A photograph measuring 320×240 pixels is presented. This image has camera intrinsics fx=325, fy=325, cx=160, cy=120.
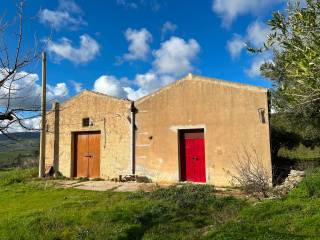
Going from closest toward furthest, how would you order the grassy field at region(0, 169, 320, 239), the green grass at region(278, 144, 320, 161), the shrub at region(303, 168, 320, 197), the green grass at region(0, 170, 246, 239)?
the grassy field at region(0, 169, 320, 239) < the green grass at region(0, 170, 246, 239) < the shrub at region(303, 168, 320, 197) < the green grass at region(278, 144, 320, 161)

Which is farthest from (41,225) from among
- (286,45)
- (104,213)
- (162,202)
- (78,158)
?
(78,158)

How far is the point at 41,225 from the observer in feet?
25.1

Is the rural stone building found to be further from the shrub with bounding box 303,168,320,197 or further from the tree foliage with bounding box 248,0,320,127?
the tree foliage with bounding box 248,0,320,127

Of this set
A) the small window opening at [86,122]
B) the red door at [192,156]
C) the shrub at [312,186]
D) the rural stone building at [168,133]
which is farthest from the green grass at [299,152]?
the shrub at [312,186]

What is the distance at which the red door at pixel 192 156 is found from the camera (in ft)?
44.5

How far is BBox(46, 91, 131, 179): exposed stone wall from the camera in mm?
15078

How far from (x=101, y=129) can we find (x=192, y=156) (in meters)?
4.83

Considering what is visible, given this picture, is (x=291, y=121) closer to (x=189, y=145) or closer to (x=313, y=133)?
(x=313, y=133)

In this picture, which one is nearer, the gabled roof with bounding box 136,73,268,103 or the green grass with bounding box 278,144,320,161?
the gabled roof with bounding box 136,73,268,103

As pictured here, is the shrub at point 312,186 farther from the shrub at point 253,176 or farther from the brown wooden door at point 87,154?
the brown wooden door at point 87,154

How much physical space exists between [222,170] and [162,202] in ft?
13.6

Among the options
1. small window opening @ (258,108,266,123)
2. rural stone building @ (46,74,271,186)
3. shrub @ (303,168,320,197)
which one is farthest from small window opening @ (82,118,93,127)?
shrub @ (303,168,320,197)

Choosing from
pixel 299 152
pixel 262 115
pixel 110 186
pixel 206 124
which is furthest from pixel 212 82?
pixel 299 152

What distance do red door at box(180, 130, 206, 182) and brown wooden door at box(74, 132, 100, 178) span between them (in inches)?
180
